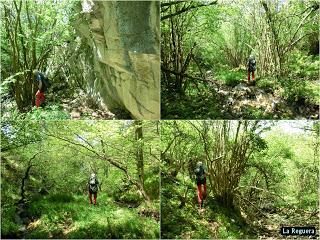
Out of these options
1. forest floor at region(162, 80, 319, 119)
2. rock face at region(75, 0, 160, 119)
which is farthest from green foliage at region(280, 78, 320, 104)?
rock face at region(75, 0, 160, 119)

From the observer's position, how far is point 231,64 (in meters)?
5.81

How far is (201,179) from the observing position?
19.8ft

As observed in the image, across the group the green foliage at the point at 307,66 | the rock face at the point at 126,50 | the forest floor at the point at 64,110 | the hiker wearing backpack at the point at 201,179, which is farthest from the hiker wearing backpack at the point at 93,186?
the green foliage at the point at 307,66

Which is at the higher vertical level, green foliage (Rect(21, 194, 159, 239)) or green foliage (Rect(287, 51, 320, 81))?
green foliage (Rect(287, 51, 320, 81))

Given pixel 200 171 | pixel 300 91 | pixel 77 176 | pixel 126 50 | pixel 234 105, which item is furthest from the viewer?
pixel 77 176

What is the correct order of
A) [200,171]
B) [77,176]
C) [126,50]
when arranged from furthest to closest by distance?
[77,176] → [200,171] → [126,50]

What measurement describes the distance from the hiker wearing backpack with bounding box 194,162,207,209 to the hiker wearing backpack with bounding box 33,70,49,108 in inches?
93.4

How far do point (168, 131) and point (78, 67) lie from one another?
165 cm

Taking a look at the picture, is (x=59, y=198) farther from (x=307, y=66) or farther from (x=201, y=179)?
(x=307, y=66)

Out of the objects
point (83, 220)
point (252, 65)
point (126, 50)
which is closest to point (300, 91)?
point (252, 65)

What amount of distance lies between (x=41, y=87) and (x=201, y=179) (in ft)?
8.52

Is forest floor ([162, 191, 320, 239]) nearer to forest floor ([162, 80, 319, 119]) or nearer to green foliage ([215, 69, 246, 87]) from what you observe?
forest floor ([162, 80, 319, 119])

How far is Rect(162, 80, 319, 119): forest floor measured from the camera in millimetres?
5645

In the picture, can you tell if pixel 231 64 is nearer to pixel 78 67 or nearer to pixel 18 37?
pixel 78 67
